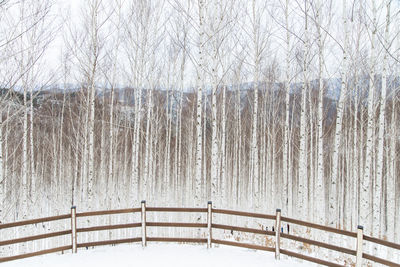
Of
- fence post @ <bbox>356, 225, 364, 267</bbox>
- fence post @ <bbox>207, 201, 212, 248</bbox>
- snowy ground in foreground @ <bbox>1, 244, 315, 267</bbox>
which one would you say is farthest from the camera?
fence post @ <bbox>207, 201, 212, 248</bbox>

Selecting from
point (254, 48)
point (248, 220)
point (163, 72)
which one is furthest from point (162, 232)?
point (254, 48)

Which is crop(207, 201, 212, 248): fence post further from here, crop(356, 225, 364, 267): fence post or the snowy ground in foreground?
crop(356, 225, 364, 267): fence post

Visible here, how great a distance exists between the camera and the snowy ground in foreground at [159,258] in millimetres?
5457

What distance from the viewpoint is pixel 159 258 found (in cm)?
575

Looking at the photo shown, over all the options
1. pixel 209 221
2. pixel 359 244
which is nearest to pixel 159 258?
pixel 209 221

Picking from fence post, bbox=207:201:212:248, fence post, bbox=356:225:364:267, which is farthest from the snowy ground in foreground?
fence post, bbox=356:225:364:267

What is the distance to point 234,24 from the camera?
30.9ft

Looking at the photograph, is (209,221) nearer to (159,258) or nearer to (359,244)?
(159,258)

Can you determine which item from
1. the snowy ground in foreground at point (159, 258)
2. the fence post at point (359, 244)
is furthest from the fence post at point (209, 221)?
the fence post at point (359, 244)

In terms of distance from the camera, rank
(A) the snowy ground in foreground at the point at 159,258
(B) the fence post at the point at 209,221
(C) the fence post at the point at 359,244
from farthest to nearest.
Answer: (B) the fence post at the point at 209,221 < (A) the snowy ground in foreground at the point at 159,258 < (C) the fence post at the point at 359,244

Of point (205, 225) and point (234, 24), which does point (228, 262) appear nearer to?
point (205, 225)

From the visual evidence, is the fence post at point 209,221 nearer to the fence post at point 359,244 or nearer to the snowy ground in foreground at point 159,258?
the snowy ground in foreground at point 159,258

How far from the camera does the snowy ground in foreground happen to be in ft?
17.9

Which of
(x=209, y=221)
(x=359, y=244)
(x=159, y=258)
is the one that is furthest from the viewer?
(x=209, y=221)
